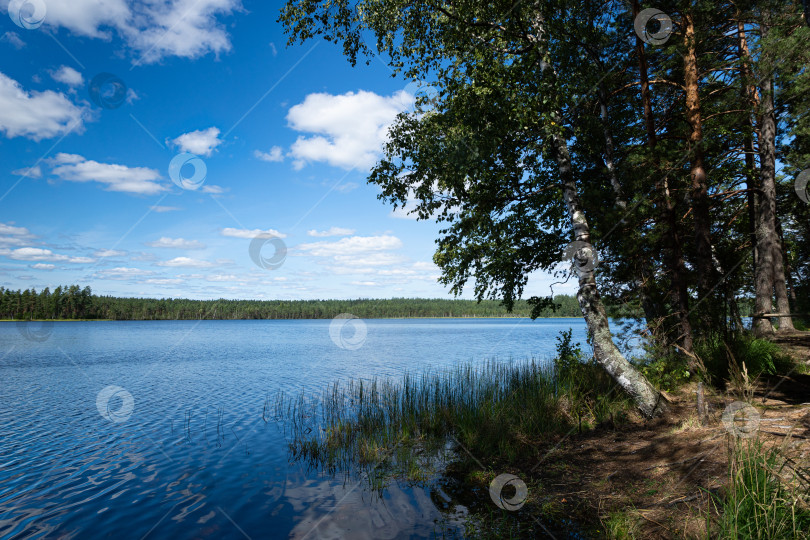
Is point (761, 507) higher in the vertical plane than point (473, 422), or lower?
higher

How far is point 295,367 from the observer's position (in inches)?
1110

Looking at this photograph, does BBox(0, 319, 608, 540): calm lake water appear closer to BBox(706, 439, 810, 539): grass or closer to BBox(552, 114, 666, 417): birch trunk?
BBox(706, 439, 810, 539): grass

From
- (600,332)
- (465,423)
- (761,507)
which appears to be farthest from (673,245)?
(761,507)

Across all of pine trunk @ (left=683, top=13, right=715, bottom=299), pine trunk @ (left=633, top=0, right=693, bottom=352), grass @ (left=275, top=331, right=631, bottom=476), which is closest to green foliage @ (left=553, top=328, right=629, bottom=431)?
grass @ (left=275, top=331, right=631, bottom=476)

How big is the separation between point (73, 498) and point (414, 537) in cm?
707

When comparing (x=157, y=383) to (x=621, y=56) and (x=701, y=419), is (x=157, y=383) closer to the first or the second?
(x=701, y=419)

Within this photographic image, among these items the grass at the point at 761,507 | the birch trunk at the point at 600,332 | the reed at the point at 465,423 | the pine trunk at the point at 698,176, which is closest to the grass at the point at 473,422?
the reed at the point at 465,423

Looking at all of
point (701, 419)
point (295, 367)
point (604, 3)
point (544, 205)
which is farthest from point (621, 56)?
point (295, 367)

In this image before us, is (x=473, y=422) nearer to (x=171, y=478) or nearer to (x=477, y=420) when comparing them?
(x=477, y=420)

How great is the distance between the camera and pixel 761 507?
3629 millimetres

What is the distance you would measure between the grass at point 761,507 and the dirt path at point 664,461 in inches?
10.1

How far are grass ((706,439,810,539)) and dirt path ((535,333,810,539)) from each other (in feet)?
0.84

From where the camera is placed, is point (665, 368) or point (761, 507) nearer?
point (761, 507)

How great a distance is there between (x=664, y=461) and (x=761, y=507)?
10.6ft
